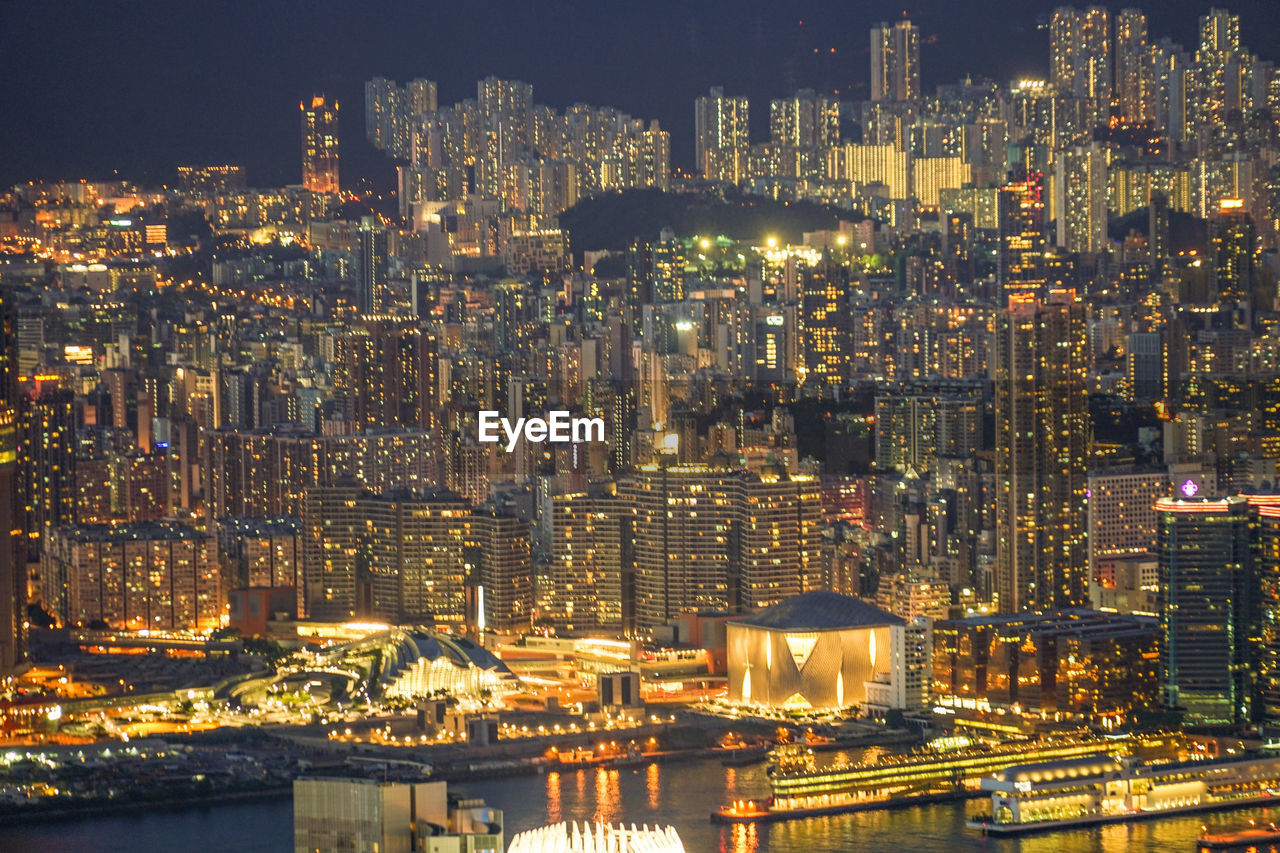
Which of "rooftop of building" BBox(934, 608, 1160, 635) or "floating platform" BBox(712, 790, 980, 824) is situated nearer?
"floating platform" BBox(712, 790, 980, 824)

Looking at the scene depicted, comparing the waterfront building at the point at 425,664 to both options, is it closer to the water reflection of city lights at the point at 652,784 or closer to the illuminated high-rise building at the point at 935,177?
the water reflection of city lights at the point at 652,784

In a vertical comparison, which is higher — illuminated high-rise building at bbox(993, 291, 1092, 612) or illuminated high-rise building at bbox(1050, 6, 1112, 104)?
illuminated high-rise building at bbox(1050, 6, 1112, 104)

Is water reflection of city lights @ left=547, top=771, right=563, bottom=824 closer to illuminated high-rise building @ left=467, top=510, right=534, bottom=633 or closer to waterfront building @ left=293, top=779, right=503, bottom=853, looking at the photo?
waterfront building @ left=293, top=779, right=503, bottom=853

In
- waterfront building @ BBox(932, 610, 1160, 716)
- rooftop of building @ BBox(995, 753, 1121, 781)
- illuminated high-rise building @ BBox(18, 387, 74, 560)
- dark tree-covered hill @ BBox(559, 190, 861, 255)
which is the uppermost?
dark tree-covered hill @ BBox(559, 190, 861, 255)

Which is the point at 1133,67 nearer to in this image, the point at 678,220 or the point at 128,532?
the point at 678,220

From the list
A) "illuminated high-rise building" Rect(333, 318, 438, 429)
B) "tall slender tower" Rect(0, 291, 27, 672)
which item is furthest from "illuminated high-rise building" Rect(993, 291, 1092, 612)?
"tall slender tower" Rect(0, 291, 27, 672)

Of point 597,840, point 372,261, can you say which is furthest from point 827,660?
point 372,261

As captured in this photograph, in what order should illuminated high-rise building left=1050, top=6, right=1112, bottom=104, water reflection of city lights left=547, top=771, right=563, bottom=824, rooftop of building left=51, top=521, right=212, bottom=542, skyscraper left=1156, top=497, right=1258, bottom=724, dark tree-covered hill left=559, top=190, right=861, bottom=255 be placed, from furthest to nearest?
dark tree-covered hill left=559, top=190, right=861, bottom=255 < illuminated high-rise building left=1050, top=6, right=1112, bottom=104 < rooftop of building left=51, top=521, right=212, bottom=542 < skyscraper left=1156, top=497, right=1258, bottom=724 < water reflection of city lights left=547, top=771, right=563, bottom=824
